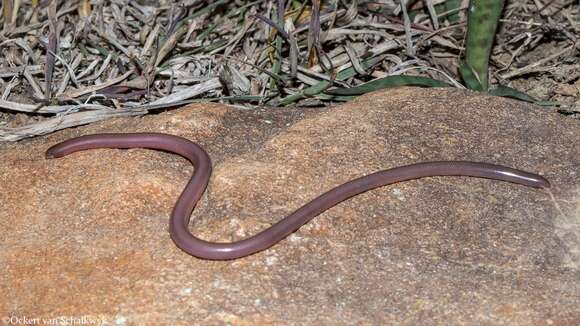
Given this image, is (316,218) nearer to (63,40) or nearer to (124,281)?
(124,281)

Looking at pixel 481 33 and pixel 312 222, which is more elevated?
pixel 481 33

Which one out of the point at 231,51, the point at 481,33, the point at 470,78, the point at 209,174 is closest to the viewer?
the point at 209,174

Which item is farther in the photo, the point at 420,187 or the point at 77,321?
the point at 420,187

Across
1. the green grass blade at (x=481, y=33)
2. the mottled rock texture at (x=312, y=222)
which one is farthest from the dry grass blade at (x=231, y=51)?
the mottled rock texture at (x=312, y=222)

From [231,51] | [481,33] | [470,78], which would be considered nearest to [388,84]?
[470,78]

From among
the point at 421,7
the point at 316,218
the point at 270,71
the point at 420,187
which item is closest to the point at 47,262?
the point at 316,218

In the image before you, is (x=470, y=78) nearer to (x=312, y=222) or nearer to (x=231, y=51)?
(x=231, y=51)
